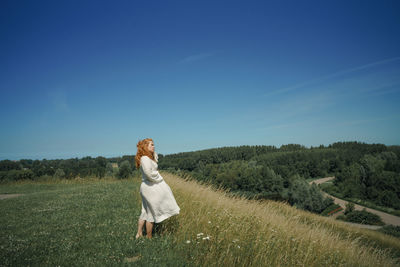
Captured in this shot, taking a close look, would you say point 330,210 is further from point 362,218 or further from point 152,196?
point 152,196

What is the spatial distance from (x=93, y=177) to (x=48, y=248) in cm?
1683

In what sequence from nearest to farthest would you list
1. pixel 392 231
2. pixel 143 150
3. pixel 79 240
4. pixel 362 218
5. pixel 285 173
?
pixel 79 240
pixel 143 150
pixel 392 231
pixel 362 218
pixel 285 173

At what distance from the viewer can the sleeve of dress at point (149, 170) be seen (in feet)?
15.1

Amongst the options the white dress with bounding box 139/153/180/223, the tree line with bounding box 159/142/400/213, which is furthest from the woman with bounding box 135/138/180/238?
the tree line with bounding box 159/142/400/213

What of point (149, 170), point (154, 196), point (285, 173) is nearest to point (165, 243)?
point (154, 196)

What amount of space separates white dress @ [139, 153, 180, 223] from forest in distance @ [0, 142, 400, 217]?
573cm

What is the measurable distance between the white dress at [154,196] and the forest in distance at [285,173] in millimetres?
5735

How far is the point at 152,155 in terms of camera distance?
5.04m

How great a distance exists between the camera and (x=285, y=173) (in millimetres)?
101438

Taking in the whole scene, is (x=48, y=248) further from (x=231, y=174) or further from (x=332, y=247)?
(x=231, y=174)

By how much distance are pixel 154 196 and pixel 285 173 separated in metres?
107

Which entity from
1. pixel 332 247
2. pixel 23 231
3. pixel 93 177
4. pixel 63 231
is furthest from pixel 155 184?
pixel 93 177

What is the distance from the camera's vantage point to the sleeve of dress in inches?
181

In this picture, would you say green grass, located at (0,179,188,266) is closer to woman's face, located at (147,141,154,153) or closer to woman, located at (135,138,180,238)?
woman, located at (135,138,180,238)
